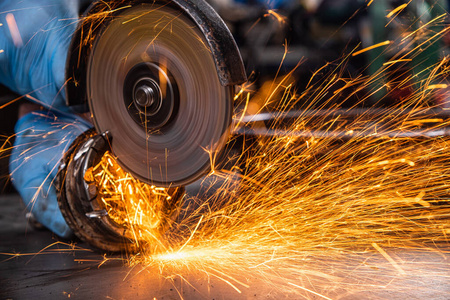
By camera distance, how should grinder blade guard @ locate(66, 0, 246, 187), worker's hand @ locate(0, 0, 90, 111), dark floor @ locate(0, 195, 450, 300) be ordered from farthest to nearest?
worker's hand @ locate(0, 0, 90, 111) < dark floor @ locate(0, 195, 450, 300) < grinder blade guard @ locate(66, 0, 246, 187)

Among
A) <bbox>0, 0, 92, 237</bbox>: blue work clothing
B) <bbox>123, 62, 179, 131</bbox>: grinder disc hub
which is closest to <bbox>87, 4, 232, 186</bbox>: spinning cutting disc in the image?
<bbox>123, 62, 179, 131</bbox>: grinder disc hub

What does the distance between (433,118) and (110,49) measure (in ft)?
7.39

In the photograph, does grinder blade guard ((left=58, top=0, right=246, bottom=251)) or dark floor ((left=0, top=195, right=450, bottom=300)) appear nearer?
grinder blade guard ((left=58, top=0, right=246, bottom=251))

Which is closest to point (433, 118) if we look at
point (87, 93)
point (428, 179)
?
point (428, 179)

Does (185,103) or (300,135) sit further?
(300,135)

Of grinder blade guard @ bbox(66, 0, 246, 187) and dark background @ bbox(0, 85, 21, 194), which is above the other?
grinder blade guard @ bbox(66, 0, 246, 187)

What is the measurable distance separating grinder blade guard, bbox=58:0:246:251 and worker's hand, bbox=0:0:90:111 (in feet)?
2.21

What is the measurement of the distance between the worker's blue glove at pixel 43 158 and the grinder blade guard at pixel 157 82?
28.0 inches

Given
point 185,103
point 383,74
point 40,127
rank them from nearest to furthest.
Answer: point 185,103 → point 40,127 → point 383,74

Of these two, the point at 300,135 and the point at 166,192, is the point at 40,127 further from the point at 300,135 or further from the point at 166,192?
the point at 300,135

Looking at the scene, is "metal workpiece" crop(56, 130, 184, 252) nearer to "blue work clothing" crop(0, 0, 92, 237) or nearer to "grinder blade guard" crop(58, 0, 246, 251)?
"grinder blade guard" crop(58, 0, 246, 251)

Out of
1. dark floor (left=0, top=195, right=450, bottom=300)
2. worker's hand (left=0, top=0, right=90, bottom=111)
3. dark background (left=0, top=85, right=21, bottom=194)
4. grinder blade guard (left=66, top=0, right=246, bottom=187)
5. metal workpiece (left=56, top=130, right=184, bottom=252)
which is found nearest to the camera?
grinder blade guard (left=66, top=0, right=246, bottom=187)

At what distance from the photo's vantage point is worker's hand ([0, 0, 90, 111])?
109 inches

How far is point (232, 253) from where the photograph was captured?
2451mm
